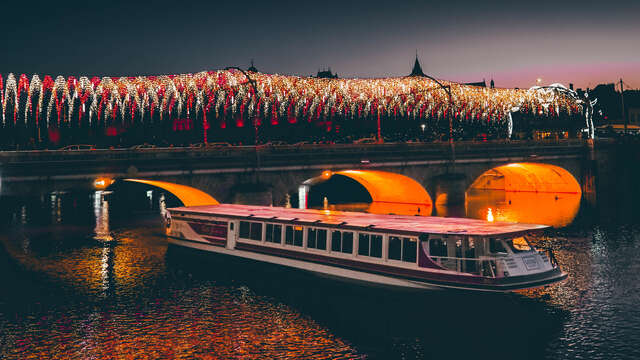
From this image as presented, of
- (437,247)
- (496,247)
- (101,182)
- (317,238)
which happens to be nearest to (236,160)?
(317,238)

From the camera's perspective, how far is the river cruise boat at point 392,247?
30078 mm

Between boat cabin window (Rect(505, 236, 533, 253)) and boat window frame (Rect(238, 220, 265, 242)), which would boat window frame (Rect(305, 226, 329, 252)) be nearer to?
boat window frame (Rect(238, 220, 265, 242))

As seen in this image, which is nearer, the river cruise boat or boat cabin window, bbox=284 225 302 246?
the river cruise boat

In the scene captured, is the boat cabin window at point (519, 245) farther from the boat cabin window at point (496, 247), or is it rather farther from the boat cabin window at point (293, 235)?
the boat cabin window at point (293, 235)

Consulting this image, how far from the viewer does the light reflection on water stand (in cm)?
2573

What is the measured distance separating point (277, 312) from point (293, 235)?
344 inches

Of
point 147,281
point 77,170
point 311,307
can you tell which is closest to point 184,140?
point 77,170

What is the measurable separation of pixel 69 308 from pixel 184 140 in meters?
66.8

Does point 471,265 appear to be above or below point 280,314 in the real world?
above

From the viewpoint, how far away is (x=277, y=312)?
31.1m

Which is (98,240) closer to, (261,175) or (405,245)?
(261,175)

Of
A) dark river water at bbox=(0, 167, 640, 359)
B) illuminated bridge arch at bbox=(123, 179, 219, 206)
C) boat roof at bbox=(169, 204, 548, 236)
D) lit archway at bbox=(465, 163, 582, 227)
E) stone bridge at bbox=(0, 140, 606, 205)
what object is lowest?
dark river water at bbox=(0, 167, 640, 359)

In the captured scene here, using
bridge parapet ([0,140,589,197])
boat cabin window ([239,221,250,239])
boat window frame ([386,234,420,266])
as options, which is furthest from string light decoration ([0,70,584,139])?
boat window frame ([386,234,420,266])

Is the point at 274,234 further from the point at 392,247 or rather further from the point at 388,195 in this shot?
the point at 388,195
